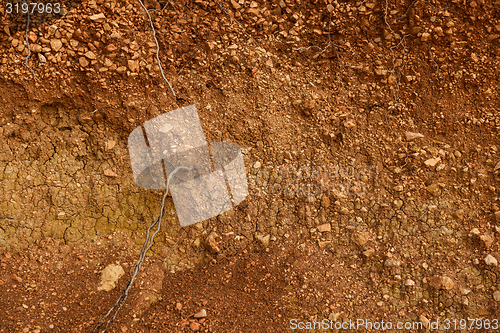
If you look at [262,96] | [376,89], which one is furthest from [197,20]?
[376,89]

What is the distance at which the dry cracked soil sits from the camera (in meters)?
2.37

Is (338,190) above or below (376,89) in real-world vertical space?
below

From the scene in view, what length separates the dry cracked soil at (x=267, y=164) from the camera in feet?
7.77

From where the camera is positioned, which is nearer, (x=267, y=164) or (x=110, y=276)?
(x=110, y=276)

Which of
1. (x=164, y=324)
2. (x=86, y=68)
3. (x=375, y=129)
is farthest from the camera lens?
(x=375, y=129)

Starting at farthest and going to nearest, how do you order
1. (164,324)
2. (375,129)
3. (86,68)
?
(375,129) → (86,68) → (164,324)

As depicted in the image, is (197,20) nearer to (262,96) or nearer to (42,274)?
(262,96)

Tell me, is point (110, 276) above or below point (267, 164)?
below

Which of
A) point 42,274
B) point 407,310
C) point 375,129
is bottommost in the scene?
point 407,310

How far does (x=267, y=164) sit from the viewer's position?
2654 millimetres

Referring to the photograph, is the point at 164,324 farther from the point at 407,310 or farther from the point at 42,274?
the point at 407,310

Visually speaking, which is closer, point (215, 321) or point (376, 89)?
point (215, 321)

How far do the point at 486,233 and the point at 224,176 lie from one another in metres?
2.15

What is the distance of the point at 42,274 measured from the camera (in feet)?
7.79
